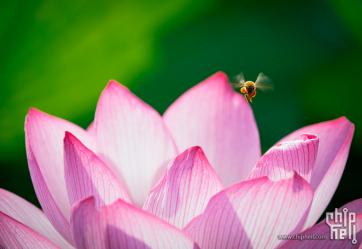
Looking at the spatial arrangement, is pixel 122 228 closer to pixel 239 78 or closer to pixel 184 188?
pixel 184 188

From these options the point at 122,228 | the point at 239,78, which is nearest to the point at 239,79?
the point at 239,78

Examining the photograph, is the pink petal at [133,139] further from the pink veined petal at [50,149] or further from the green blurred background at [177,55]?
the green blurred background at [177,55]

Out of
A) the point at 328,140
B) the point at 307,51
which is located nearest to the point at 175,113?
the point at 328,140

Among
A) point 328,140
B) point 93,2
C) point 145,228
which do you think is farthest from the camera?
point 93,2

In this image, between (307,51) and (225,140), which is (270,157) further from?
(307,51)

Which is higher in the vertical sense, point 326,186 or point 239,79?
point 239,79
